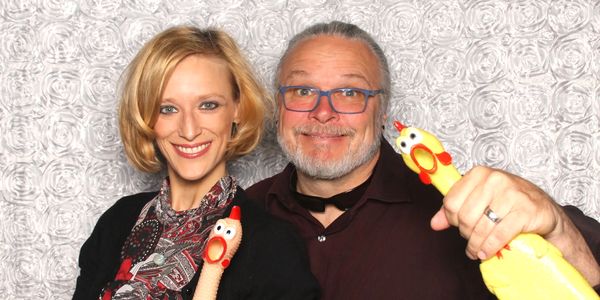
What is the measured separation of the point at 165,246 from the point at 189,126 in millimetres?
260

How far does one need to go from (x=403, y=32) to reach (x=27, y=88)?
1.14 metres

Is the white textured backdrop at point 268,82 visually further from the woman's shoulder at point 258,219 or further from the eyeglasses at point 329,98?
the woman's shoulder at point 258,219

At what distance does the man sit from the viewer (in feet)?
5.65

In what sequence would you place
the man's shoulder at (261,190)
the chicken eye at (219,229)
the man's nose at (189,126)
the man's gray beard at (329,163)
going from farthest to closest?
the man's shoulder at (261,190)
the man's gray beard at (329,163)
the man's nose at (189,126)
the chicken eye at (219,229)

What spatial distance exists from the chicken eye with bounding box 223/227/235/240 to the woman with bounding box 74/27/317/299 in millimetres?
156

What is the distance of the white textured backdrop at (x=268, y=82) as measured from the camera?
6.97 feet

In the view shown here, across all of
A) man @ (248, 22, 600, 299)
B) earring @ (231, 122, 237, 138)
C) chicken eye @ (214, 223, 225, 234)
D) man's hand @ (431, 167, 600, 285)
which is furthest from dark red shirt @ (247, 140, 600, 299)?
man's hand @ (431, 167, 600, 285)

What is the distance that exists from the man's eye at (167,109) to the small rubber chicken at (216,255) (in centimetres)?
40

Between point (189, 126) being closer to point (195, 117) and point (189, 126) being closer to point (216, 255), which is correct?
point (195, 117)

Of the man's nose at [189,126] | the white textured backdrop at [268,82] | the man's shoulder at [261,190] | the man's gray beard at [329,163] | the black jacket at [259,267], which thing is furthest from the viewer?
the white textured backdrop at [268,82]

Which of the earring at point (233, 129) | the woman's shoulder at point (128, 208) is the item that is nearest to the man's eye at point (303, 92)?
the earring at point (233, 129)

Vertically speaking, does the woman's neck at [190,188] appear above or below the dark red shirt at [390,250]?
above

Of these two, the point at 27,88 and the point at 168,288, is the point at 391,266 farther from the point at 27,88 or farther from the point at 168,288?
the point at 27,88

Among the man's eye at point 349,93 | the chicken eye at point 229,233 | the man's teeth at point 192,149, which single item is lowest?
the chicken eye at point 229,233
